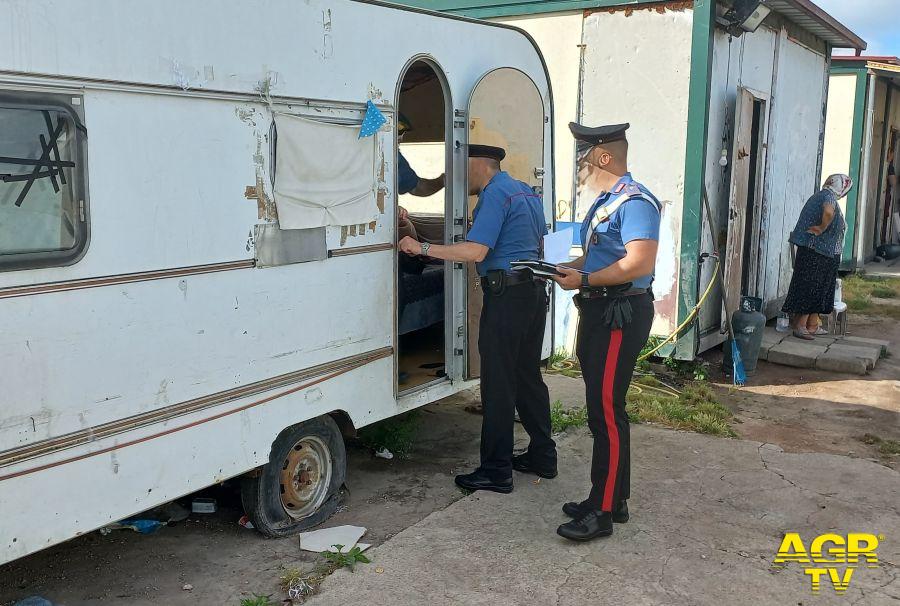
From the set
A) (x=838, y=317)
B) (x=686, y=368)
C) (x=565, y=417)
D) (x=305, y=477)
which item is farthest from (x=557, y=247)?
(x=838, y=317)

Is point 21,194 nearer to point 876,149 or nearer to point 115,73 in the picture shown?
point 115,73

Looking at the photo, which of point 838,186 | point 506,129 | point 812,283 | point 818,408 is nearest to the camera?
point 506,129

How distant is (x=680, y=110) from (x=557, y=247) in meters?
3.77

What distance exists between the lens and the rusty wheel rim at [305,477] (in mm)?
4395

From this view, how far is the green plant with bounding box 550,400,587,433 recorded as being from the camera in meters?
6.18

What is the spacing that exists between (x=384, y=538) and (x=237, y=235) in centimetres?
174

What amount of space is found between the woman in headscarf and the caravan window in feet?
25.0

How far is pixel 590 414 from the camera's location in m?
4.32

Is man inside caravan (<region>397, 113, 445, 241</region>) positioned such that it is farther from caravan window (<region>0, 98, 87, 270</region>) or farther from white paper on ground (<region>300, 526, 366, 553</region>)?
caravan window (<region>0, 98, 87, 270</region>)

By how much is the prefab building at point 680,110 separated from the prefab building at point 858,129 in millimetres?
6133

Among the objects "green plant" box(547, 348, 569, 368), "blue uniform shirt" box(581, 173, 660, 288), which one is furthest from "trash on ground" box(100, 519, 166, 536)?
"green plant" box(547, 348, 569, 368)

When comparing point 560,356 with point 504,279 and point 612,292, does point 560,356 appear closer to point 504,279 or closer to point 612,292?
point 504,279

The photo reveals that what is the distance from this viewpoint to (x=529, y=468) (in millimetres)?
5289

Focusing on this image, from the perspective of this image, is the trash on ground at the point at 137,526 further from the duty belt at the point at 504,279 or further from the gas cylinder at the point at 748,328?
the gas cylinder at the point at 748,328
